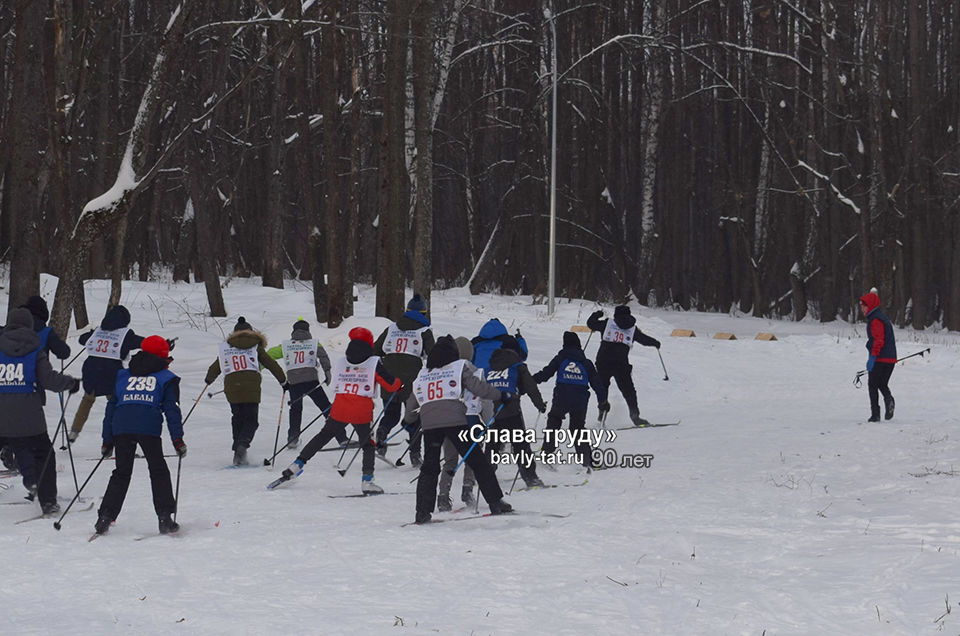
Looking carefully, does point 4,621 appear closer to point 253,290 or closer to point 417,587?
point 417,587

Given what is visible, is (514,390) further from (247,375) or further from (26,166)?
(26,166)

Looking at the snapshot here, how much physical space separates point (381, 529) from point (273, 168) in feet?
72.5

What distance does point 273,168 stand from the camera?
96.8ft

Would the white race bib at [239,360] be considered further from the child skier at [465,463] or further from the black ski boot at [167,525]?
the black ski boot at [167,525]

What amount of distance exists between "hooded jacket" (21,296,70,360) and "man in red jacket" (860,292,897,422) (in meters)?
10.5

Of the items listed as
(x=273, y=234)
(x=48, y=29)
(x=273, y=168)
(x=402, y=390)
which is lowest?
(x=402, y=390)

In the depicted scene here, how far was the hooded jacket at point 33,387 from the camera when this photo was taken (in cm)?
905

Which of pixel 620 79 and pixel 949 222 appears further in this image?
pixel 620 79

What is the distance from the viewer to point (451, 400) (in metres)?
9.09

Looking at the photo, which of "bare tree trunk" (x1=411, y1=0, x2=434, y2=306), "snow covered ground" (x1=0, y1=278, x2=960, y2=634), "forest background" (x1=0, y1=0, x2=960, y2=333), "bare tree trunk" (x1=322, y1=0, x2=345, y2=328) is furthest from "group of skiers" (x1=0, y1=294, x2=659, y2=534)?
"bare tree trunk" (x1=322, y1=0, x2=345, y2=328)

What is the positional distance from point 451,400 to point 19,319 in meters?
3.78

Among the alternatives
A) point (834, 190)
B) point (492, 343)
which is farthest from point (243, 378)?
point (834, 190)

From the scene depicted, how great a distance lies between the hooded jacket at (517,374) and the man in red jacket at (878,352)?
21.9ft

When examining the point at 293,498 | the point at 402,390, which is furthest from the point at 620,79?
the point at 293,498
